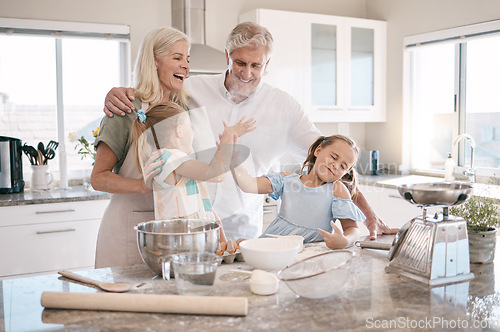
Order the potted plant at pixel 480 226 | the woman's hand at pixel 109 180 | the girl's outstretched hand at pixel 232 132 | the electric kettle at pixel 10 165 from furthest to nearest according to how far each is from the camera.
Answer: the electric kettle at pixel 10 165 → the woman's hand at pixel 109 180 → the girl's outstretched hand at pixel 232 132 → the potted plant at pixel 480 226

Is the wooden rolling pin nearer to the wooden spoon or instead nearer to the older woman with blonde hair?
the wooden spoon

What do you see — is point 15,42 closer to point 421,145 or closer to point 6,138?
point 6,138

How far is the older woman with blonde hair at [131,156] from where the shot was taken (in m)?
1.80

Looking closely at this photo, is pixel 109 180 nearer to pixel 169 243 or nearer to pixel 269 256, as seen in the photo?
pixel 169 243

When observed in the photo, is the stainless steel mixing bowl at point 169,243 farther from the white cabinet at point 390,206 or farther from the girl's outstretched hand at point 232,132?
the white cabinet at point 390,206

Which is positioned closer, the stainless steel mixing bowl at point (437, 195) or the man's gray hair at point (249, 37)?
the stainless steel mixing bowl at point (437, 195)

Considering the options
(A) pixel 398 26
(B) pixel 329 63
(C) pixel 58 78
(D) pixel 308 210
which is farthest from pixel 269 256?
(A) pixel 398 26

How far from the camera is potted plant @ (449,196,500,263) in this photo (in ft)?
4.99

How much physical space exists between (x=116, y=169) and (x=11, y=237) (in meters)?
1.60

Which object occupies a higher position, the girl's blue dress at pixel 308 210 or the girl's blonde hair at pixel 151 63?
the girl's blonde hair at pixel 151 63

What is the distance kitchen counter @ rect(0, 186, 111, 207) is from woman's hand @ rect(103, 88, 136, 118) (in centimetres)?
157

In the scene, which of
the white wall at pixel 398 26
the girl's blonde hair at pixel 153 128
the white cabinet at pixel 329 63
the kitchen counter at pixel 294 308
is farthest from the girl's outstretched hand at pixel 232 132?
the white wall at pixel 398 26

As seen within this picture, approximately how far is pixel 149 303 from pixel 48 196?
2438 millimetres

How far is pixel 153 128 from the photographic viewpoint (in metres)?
1.80
